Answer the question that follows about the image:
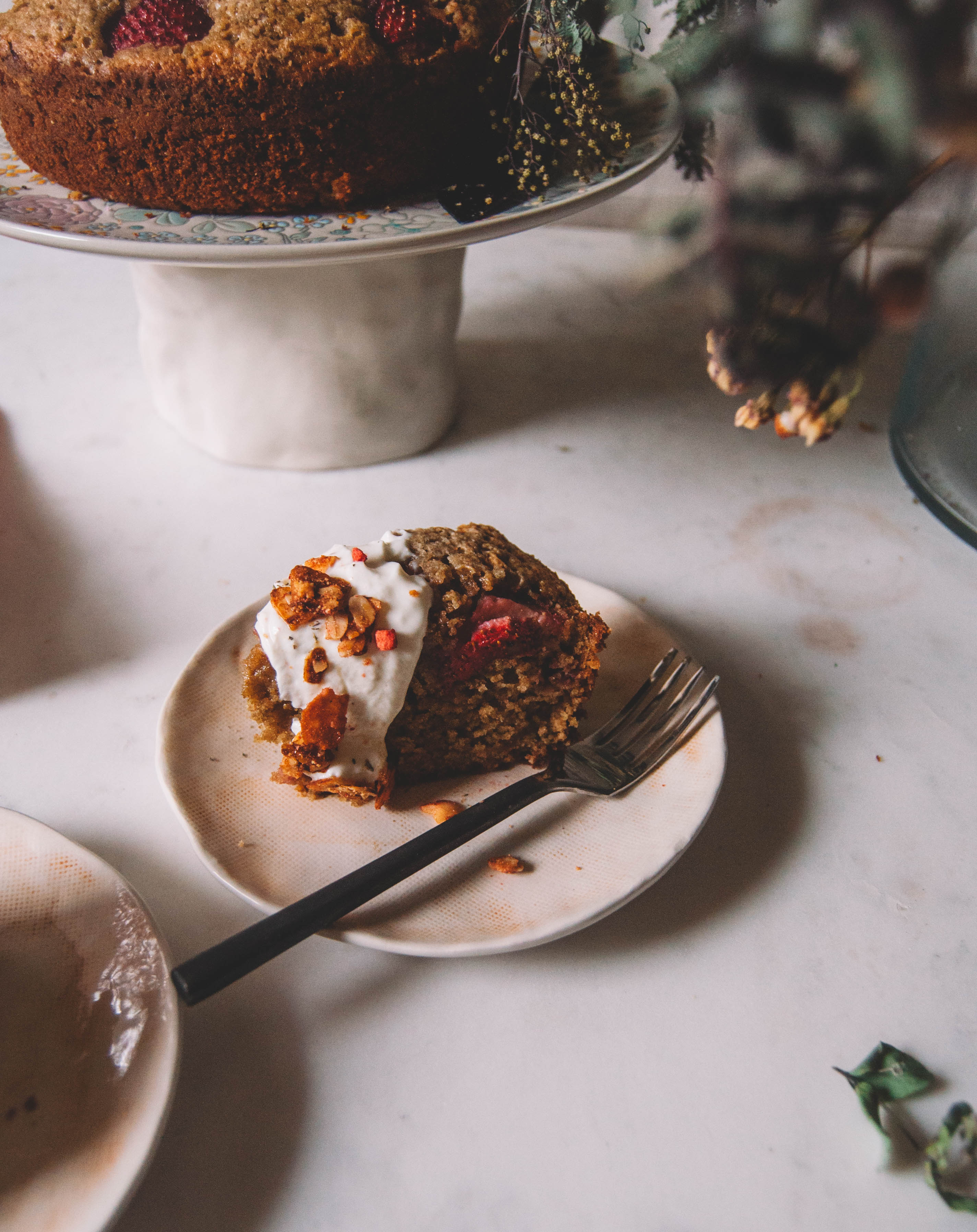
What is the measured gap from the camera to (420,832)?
2.54 ft

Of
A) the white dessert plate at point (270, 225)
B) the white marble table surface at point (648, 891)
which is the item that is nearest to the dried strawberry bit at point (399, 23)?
the white dessert plate at point (270, 225)

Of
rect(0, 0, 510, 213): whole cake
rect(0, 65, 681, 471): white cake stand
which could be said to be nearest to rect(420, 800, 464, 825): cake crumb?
rect(0, 65, 681, 471): white cake stand

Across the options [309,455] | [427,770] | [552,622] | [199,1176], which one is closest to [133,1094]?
[199,1176]

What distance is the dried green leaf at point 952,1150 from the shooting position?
62 cm

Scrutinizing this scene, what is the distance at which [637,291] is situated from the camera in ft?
1.32

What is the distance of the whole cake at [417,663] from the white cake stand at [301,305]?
0.31 m

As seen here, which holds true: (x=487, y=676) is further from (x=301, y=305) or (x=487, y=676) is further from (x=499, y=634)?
(x=301, y=305)

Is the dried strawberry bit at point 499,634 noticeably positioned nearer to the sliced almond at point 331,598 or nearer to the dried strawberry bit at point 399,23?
the sliced almond at point 331,598

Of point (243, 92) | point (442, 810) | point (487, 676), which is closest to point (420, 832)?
point (442, 810)

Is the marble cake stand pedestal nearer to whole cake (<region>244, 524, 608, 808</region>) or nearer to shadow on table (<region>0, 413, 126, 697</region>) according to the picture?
shadow on table (<region>0, 413, 126, 697</region>)

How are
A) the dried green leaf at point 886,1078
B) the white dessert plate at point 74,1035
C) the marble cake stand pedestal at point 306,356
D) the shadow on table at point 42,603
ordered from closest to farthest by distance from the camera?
the white dessert plate at point 74,1035 → the dried green leaf at point 886,1078 → the shadow on table at point 42,603 → the marble cake stand pedestal at point 306,356

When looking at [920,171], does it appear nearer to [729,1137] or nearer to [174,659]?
[729,1137]

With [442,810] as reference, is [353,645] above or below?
above

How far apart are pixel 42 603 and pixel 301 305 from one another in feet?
1.44
